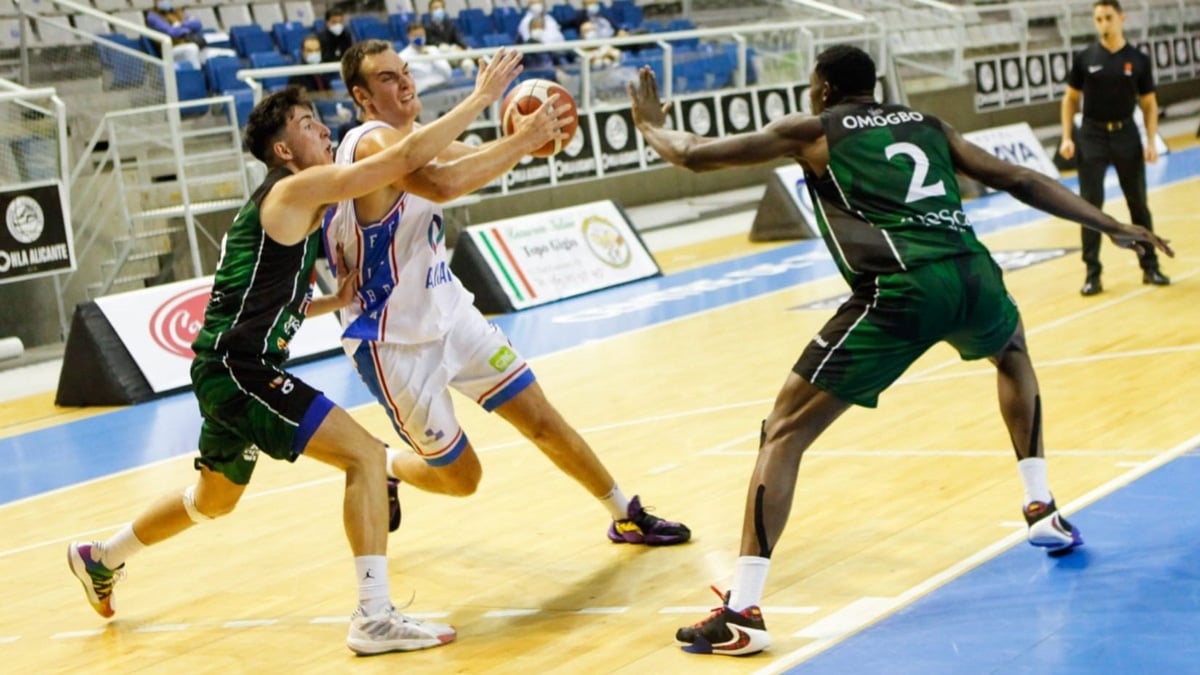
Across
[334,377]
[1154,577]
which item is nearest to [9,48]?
[334,377]

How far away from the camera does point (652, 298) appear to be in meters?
13.9

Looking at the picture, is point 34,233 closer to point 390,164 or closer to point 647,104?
point 390,164

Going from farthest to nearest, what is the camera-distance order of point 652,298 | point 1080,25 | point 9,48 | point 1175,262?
point 1080,25 < point 9,48 < point 652,298 < point 1175,262

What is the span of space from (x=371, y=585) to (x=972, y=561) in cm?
214

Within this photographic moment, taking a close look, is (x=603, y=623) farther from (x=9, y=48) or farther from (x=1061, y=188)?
(x=9, y=48)

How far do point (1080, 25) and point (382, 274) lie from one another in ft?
80.6

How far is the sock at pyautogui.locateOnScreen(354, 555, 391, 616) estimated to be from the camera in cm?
512

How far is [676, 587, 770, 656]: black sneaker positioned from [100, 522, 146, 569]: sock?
230cm

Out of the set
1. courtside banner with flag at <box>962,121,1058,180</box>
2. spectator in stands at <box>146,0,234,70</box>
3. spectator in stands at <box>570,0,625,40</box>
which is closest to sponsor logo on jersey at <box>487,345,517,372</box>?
spectator in stands at <box>146,0,234,70</box>

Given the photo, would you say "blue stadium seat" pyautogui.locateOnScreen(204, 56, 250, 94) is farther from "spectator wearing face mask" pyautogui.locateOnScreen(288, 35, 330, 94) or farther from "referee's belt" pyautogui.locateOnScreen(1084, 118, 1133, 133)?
"referee's belt" pyautogui.locateOnScreen(1084, 118, 1133, 133)

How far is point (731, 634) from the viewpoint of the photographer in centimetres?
468

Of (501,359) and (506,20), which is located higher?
(506,20)

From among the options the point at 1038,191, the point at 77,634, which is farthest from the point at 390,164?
the point at 77,634

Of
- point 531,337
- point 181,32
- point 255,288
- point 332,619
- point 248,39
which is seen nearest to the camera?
point 255,288
